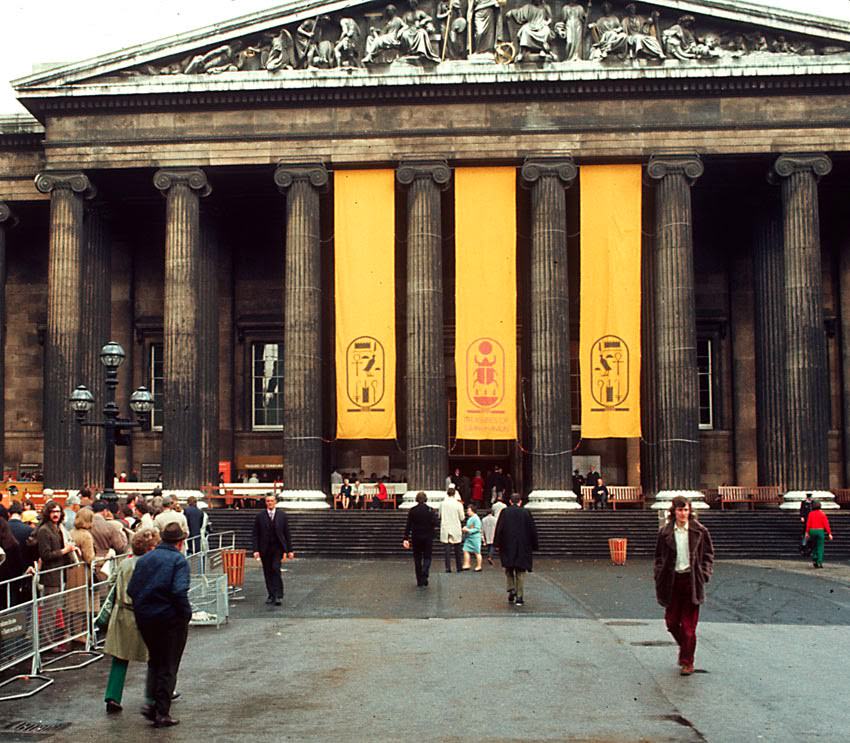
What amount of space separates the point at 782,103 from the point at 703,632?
2338 cm

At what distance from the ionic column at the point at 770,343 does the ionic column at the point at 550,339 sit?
→ 22.0ft

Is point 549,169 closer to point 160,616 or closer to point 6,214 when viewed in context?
point 6,214

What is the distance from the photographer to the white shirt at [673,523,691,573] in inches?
511

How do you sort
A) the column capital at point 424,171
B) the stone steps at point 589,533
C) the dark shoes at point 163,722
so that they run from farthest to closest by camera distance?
the column capital at point 424,171, the stone steps at point 589,533, the dark shoes at point 163,722

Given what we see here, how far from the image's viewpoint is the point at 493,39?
117 ft

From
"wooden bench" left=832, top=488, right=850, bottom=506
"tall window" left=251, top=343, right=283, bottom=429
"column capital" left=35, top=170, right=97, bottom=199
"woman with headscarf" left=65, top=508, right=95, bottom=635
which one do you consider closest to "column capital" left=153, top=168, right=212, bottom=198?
"column capital" left=35, top=170, right=97, bottom=199

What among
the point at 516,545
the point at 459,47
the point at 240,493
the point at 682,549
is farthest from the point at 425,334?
the point at 682,549

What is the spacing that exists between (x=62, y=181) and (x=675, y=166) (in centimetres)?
1856

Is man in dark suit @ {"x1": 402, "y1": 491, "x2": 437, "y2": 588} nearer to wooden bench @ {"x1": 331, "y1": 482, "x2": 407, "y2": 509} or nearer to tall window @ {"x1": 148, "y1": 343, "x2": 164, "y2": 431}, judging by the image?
wooden bench @ {"x1": 331, "y1": 482, "x2": 407, "y2": 509}

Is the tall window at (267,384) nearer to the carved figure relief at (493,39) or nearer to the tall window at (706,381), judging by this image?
the carved figure relief at (493,39)

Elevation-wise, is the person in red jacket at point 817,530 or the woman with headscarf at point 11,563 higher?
the woman with headscarf at point 11,563

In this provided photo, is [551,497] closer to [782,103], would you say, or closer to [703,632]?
[782,103]

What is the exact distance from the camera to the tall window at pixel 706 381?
1690 inches

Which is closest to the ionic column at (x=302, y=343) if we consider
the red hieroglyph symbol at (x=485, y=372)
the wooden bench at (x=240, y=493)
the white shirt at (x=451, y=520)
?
the wooden bench at (x=240, y=493)
